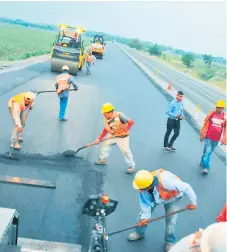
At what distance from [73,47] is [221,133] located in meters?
17.7

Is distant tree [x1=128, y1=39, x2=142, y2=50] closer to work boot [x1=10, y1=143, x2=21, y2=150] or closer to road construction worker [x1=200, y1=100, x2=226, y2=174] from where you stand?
road construction worker [x1=200, y1=100, x2=226, y2=174]

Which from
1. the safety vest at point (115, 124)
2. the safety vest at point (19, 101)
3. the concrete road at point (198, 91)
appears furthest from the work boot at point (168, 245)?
the concrete road at point (198, 91)

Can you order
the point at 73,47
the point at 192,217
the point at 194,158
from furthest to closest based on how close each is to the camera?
1. the point at 73,47
2. the point at 194,158
3. the point at 192,217

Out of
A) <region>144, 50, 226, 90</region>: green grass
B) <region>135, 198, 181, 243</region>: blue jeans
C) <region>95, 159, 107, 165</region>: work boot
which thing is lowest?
<region>144, 50, 226, 90</region>: green grass

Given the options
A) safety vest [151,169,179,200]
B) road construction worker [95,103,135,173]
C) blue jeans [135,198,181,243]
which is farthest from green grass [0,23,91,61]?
safety vest [151,169,179,200]

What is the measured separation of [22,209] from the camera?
6.13m

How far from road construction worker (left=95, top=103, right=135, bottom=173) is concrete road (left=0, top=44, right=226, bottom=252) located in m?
0.48

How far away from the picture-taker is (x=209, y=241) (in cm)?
288

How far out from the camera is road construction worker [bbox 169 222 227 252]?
2.79 m

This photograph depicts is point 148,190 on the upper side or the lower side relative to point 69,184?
upper

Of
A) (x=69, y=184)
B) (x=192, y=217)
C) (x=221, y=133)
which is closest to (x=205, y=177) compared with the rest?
(x=221, y=133)

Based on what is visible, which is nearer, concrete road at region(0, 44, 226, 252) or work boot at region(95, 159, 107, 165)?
concrete road at region(0, 44, 226, 252)

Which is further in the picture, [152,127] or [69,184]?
[152,127]

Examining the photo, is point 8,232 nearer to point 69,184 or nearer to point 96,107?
point 69,184
